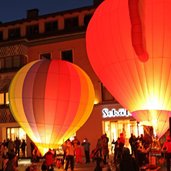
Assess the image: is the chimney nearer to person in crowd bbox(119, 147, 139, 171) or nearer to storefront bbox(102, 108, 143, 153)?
storefront bbox(102, 108, 143, 153)

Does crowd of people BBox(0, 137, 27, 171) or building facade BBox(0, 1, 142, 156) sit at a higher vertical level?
building facade BBox(0, 1, 142, 156)

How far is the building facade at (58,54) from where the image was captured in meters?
29.8

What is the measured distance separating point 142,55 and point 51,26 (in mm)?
19071

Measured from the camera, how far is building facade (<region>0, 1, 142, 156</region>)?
2977cm

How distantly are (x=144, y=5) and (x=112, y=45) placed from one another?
1.79 metres

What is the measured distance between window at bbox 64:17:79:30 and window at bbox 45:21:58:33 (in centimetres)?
88

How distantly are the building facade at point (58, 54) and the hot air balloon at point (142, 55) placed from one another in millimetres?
13804

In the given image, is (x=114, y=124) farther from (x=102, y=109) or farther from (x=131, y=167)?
(x=131, y=167)

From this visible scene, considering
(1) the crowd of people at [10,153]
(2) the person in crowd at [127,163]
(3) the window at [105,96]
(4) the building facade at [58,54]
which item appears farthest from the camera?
(3) the window at [105,96]

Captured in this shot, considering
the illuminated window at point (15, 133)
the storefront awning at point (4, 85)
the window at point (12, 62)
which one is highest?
the window at point (12, 62)

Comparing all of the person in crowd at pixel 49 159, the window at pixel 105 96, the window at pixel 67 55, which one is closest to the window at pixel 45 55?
the window at pixel 67 55

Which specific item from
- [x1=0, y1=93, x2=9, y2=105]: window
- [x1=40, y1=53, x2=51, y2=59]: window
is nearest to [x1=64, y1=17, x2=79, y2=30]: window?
[x1=40, y1=53, x2=51, y2=59]: window

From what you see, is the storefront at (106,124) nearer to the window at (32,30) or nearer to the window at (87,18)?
the window at (87,18)

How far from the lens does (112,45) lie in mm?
15453
